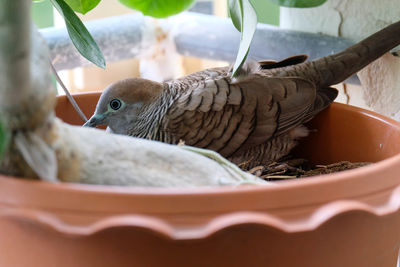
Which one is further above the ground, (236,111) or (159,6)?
(159,6)

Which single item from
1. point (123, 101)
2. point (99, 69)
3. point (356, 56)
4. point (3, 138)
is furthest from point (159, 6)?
point (99, 69)

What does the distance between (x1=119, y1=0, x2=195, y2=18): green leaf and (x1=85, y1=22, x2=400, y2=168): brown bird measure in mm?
128

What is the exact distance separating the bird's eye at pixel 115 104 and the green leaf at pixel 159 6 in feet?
0.55

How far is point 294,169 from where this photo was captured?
96 cm

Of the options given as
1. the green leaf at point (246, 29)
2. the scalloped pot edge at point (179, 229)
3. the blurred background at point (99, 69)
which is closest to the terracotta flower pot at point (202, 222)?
the scalloped pot edge at point (179, 229)

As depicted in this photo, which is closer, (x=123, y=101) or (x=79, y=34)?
(x=79, y=34)

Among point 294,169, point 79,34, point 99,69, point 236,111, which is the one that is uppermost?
point 79,34

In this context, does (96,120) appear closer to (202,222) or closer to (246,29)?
(246,29)

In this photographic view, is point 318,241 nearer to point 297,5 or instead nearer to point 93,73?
point 297,5

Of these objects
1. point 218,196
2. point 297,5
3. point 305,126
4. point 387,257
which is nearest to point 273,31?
point 305,126

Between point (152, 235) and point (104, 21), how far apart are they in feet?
3.64

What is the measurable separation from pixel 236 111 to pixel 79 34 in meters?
0.29

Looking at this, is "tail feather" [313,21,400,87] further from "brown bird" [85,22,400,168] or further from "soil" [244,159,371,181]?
"soil" [244,159,371,181]

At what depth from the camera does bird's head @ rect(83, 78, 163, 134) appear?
0.96 m
